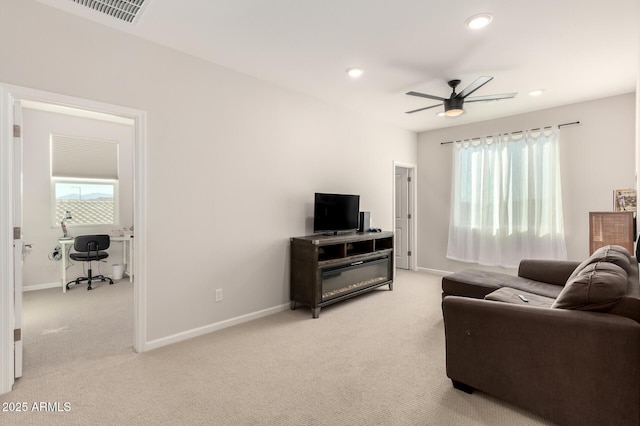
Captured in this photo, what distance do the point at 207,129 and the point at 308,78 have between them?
4.23 feet

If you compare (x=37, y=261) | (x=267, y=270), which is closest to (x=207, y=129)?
(x=267, y=270)

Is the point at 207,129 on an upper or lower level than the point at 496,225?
upper

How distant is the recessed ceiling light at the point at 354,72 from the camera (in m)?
3.32

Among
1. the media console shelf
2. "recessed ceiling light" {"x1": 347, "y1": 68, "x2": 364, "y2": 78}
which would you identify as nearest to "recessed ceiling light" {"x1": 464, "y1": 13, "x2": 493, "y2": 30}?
"recessed ceiling light" {"x1": 347, "y1": 68, "x2": 364, "y2": 78}

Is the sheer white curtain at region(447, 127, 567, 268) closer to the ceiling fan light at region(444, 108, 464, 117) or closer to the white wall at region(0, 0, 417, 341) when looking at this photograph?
the ceiling fan light at region(444, 108, 464, 117)

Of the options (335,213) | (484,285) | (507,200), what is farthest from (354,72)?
(507,200)

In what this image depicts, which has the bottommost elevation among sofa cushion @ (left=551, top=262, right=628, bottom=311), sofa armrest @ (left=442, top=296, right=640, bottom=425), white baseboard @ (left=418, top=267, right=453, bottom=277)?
white baseboard @ (left=418, top=267, right=453, bottom=277)

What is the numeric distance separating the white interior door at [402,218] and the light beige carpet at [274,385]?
3.06 meters

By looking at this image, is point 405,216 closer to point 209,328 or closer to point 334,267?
point 334,267

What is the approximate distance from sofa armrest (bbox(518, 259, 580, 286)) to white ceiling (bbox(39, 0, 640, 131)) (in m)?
2.00

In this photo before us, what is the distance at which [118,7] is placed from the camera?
91.5 inches

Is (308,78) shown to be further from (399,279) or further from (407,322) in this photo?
(399,279)

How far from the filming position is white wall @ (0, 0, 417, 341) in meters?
2.38

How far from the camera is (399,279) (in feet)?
18.0
